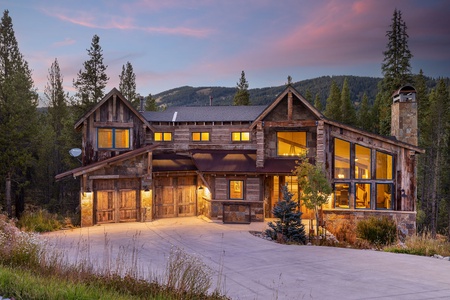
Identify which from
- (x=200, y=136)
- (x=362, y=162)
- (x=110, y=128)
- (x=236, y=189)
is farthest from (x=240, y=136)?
(x=110, y=128)

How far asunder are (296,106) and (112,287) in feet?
54.8

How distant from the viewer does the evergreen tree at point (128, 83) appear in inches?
1721

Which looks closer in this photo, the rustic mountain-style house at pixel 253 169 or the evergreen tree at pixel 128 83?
the rustic mountain-style house at pixel 253 169

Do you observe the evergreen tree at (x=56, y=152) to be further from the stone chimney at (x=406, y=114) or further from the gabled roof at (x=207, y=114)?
the stone chimney at (x=406, y=114)

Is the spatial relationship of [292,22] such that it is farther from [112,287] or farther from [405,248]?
[112,287]

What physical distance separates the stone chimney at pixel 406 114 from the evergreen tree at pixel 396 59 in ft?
44.1

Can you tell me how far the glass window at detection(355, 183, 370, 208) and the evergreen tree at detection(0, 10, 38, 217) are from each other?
22903mm

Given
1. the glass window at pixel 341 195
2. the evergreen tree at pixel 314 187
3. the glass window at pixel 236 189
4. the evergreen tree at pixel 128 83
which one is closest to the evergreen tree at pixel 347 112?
the evergreen tree at pixel 128 83

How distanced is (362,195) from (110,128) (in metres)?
16.6

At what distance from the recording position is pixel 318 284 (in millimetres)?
8391

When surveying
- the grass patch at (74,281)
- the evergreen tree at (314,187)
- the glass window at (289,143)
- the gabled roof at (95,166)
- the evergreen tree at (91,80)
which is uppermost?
the evergreen tree at (91,80)

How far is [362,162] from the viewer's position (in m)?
19.7

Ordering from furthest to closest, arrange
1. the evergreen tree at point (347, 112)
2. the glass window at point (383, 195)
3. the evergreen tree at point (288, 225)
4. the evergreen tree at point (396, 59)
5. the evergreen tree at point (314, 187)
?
1. the evergreen tree at point (347, 112)
2. the evergreen tree at point (396, 59)
3. the glass window at point (383, 195)
4. the evergreen tree at point (314, 187)
5. the evergreen tree at point (288, 225)

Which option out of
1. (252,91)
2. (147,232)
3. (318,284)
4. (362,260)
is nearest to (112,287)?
(318,284)
